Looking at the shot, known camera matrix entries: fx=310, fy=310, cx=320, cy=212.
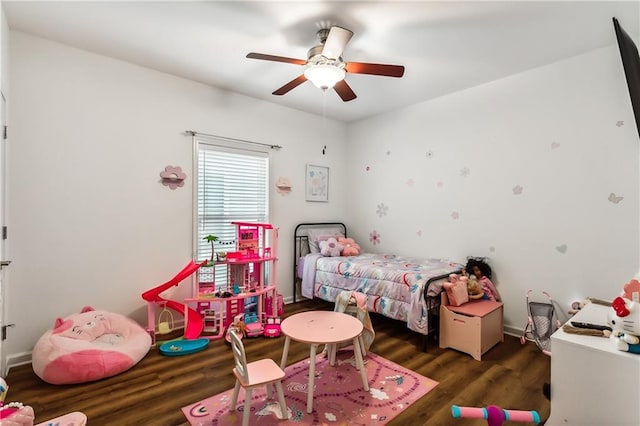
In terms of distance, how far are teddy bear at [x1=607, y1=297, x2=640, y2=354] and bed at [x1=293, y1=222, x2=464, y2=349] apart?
4.83ft

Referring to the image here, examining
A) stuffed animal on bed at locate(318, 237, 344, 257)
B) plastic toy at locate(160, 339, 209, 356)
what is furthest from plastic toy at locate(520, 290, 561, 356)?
plastic toy at locate(160, 339, 209, 356)

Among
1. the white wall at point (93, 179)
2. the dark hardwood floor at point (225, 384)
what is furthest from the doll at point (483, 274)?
the white wall at point (93, 179)

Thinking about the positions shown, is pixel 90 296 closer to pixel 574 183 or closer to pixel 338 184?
pixel 338 184

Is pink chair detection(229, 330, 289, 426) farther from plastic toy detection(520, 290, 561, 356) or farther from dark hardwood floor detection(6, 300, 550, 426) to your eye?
plastic toy detection(520, 290, 561, 356)

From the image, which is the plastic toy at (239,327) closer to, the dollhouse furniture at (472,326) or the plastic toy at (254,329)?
the plastic toy at (254,329)

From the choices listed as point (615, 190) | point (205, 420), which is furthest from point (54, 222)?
point (615, 190)

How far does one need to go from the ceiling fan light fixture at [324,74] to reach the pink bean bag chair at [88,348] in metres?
2.65

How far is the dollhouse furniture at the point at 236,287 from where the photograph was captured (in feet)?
10.5

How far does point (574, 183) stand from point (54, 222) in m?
4.65

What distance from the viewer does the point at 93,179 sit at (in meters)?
2.86

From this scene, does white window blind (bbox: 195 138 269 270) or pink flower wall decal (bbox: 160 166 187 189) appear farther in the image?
white window blind (bbox: 195 138 269 270)

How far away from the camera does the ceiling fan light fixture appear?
2.31 metres

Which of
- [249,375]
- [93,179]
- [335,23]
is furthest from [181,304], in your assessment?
[335,23]

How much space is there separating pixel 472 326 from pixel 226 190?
2937mm
